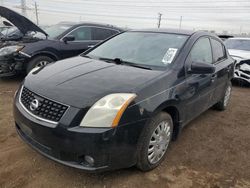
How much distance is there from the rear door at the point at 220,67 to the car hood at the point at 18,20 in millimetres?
4192

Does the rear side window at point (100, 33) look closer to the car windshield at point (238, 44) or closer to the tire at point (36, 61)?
the tire at point (36, 61)

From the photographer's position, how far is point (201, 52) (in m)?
3.85

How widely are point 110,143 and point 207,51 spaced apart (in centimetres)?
253

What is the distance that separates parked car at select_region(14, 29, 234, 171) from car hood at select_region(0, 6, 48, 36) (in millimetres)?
3405

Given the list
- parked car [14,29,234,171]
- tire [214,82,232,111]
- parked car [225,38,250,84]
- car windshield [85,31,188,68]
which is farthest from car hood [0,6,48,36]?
parked car [225,38,250,84]

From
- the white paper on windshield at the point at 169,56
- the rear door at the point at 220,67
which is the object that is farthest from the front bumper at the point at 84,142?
the rear door at the point at 220,67

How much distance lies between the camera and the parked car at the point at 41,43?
596cm

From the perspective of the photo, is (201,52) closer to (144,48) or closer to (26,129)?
(144,48)

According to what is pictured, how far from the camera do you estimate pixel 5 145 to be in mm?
3271

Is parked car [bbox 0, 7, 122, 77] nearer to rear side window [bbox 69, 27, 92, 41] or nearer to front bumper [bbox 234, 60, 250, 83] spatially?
rear side window [bbox 69, 27, 92, 41]

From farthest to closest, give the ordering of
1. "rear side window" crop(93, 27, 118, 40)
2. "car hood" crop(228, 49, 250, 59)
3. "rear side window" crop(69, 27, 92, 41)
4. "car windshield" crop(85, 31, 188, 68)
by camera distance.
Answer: "car hood" crop(228, 49, 250, 59) < "rear side window" crop(93, 27, 118, 40) < "rear side window" crop(69, 27, 92, 41) < "car windshield" crop(85, 31, 188, 68)

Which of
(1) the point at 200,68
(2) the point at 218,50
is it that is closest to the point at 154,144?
(1) the point at 200,68

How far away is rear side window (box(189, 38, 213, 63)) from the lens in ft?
11.7

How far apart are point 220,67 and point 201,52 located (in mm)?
649
